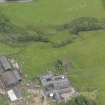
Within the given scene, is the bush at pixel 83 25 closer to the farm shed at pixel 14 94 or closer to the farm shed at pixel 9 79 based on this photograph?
the farm shed at pixel 9 79

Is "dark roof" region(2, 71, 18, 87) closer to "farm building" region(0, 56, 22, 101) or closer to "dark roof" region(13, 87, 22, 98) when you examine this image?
"farm building" region(0, 56, 22, 101)

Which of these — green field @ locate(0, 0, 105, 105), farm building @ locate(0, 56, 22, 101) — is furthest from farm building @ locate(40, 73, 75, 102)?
farm building @ locate(0, 56, 22, 101)

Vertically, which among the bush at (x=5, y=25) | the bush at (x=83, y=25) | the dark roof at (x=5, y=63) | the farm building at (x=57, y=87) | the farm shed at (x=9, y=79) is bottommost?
the farm building at (x=57, y=87)

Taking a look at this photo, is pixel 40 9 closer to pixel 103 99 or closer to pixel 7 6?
pixel 7 6

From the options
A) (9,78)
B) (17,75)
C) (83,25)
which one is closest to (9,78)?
(9,78)

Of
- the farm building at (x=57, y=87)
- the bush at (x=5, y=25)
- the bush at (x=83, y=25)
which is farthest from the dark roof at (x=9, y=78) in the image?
the bush at (x=83, y=25)

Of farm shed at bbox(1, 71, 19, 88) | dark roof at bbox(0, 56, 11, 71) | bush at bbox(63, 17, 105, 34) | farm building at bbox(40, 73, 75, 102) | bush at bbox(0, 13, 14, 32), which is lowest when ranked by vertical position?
farm building at bbox(40, 73, 75, 102)

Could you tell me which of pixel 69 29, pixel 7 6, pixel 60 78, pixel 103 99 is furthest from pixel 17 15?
pixel 103 99
